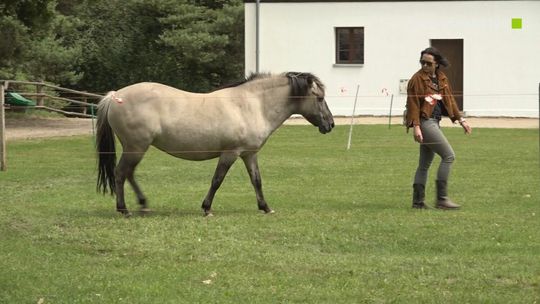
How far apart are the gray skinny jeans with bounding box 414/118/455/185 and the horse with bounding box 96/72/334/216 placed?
1.44 meters

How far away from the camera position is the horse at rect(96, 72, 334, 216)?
10.0 metres

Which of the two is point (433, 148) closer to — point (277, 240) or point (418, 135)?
point (418, 135)

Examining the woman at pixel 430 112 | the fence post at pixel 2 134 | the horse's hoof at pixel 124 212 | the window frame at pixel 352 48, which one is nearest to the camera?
the horse's hoof at pixel 124 212

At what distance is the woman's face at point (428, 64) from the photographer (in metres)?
10.4

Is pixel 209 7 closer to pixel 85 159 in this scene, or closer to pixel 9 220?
pixel 85 159

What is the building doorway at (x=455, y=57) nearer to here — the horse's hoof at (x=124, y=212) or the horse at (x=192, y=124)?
the horse at (x=192, y=124)

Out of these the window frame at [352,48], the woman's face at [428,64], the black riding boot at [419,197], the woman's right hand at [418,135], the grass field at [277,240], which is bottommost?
the grass field at [277,240]

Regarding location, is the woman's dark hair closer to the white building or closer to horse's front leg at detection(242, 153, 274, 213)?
horse's front leg at detection(242, 153, 274, 213)

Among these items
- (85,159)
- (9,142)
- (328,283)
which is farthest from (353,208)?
(9,142)

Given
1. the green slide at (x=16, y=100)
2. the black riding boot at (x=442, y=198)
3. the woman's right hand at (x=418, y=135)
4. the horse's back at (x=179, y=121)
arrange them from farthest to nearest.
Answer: the green slide at (x=16, y=100), the black riding boot at (x=442, y=198), the woman's right hand at (x=418, y=135), the horse's back at (x=179, y=121)

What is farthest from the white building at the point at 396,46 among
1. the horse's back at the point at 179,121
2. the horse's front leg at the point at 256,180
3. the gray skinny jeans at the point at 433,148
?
the horse's back at the point at 179,121

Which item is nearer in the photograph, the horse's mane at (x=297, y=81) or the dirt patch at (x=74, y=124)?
the horse's mane at (x=297, y=81)

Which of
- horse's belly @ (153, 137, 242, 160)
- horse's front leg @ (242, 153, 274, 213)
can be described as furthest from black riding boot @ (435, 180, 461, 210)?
horse's belly @ (153, 137, 242, 160)

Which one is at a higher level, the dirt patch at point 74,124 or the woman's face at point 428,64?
the woman's face at point 428,64
